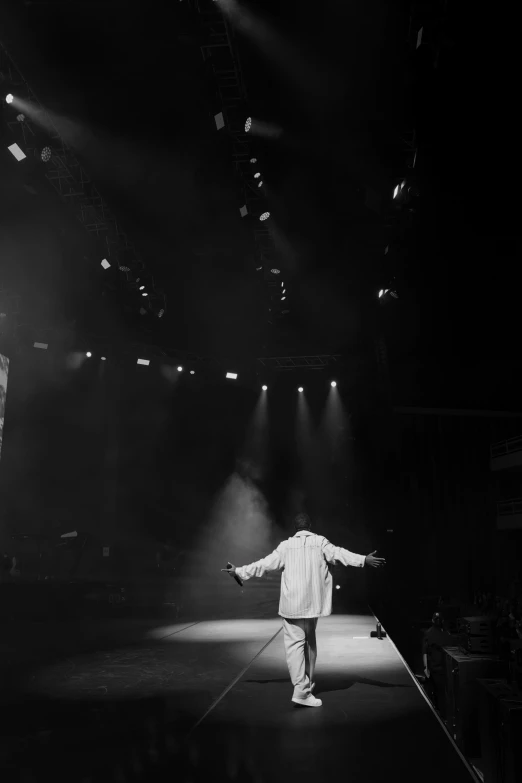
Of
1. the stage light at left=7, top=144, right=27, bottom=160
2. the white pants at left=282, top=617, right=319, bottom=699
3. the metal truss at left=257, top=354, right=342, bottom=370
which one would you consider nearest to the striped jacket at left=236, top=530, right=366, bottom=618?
the white pants at left=282, top=617, right=319, bottom=699

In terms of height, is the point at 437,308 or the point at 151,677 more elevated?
the point at 437,308

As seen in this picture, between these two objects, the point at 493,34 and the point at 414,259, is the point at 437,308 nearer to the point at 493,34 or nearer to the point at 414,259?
the point at 414,259

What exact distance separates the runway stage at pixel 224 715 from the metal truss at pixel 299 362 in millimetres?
10904

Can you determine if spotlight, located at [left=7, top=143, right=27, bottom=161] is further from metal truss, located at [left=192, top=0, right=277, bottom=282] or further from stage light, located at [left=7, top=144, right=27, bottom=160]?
metal truss, located at [left=192, top=0, right=277, bottom=282]

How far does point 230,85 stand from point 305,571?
6514 millimetres

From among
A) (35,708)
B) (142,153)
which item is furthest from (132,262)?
(35,708)

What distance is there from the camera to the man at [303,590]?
15.9 ft

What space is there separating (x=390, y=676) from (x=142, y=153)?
864 cm

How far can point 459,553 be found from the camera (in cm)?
1988

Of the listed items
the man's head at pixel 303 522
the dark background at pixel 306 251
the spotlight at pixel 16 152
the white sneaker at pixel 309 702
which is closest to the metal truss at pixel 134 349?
the dark background at pixel 306 251

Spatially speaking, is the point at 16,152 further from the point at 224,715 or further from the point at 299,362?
the point at 299,362

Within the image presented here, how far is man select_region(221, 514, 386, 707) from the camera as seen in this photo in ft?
15.9

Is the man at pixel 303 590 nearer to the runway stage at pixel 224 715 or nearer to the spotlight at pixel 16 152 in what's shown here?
the runway stage at pixel 224 715

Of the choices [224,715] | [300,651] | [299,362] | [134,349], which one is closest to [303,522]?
[300,651]
